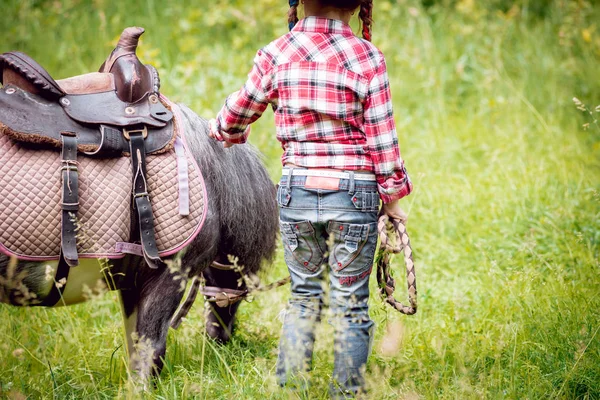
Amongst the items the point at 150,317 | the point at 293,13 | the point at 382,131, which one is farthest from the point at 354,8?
the point at 150,317

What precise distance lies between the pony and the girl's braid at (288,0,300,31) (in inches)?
22.5

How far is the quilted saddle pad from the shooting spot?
206 cm

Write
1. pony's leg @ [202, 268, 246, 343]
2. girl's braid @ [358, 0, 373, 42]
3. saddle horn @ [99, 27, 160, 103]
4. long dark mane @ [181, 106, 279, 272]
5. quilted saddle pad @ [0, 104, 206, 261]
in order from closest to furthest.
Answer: quilted saddle pad @ [0, 104, 206, 261] → girl's braid @ [358, 0, 373, 42] → saddle horn @ [99, 27, 160, 103] → long dark mane @ [181, 106, 279, 272] → pony's leg @ [202, 268, 246, 343]

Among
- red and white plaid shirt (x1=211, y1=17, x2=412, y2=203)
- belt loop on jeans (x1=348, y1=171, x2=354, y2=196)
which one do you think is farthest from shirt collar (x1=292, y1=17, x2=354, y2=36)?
belt loop on jeans (x1=348, y1=171, x2=354, y2=196)

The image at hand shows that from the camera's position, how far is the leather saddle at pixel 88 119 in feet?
6.92

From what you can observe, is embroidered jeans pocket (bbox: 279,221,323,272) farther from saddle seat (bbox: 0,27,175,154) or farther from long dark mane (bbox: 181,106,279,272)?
saddle seat (bbox: 0,27,175,154)

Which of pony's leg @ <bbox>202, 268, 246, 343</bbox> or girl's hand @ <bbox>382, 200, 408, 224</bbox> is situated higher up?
girl's hand @ <bbox>382, 200, 408, 224</bbox>

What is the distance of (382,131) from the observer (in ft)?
7.00

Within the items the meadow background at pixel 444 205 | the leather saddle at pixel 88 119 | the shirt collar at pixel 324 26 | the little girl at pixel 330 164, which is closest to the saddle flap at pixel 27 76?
the leather saddle at pixel 88 119

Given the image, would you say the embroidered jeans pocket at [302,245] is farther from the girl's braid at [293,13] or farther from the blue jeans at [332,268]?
the girl's braid at [293,13]

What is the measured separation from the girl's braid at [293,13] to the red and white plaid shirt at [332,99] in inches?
4.0

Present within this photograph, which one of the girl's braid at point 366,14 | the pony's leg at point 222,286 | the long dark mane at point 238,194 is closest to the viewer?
the girl's braid at point 366,14

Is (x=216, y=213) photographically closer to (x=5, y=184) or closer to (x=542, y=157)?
(x=5, y=184)

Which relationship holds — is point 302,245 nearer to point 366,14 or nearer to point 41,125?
point 366,14
